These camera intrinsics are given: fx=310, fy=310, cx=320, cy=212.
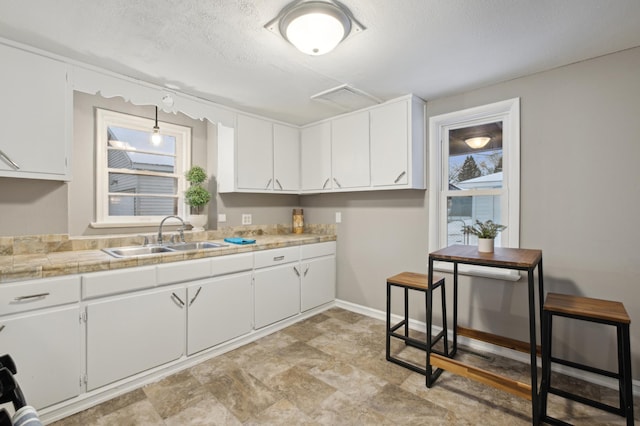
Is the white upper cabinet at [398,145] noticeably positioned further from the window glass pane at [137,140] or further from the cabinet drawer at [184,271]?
the window glass pane at [137,140]

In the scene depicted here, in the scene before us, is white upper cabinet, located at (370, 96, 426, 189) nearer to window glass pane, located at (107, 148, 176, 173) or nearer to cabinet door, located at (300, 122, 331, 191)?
cabinet door, located at (300, 122, 331, 191)

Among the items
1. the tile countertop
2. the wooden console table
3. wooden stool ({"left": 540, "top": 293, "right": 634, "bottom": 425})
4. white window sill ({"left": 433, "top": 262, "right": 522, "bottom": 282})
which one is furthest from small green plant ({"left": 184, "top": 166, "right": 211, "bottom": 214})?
wooden stool ({"left": 540, "top": 293, "right": 634, "bottom": 425})

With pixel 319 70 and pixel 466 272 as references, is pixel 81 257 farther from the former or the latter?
pixel 466 272

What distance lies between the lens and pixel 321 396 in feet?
6.59

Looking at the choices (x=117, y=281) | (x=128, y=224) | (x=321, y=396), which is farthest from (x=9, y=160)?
(x=321, y=396)

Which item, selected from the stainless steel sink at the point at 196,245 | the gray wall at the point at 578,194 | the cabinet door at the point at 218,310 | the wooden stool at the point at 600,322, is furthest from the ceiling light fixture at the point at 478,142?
the stainless steel sink at the point at 196,245

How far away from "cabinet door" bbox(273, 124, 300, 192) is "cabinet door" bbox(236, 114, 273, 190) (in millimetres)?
69

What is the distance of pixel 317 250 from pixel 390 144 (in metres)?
1.39

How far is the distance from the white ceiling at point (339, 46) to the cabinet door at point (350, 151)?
1.88ft

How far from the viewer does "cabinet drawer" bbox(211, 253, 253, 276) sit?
8.21 ft

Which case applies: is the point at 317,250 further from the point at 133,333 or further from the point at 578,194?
the point at 578,194

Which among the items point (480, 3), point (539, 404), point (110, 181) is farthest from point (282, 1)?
point (539, 404)

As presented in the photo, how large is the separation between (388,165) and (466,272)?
1178 mm

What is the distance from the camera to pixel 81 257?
2074mm
